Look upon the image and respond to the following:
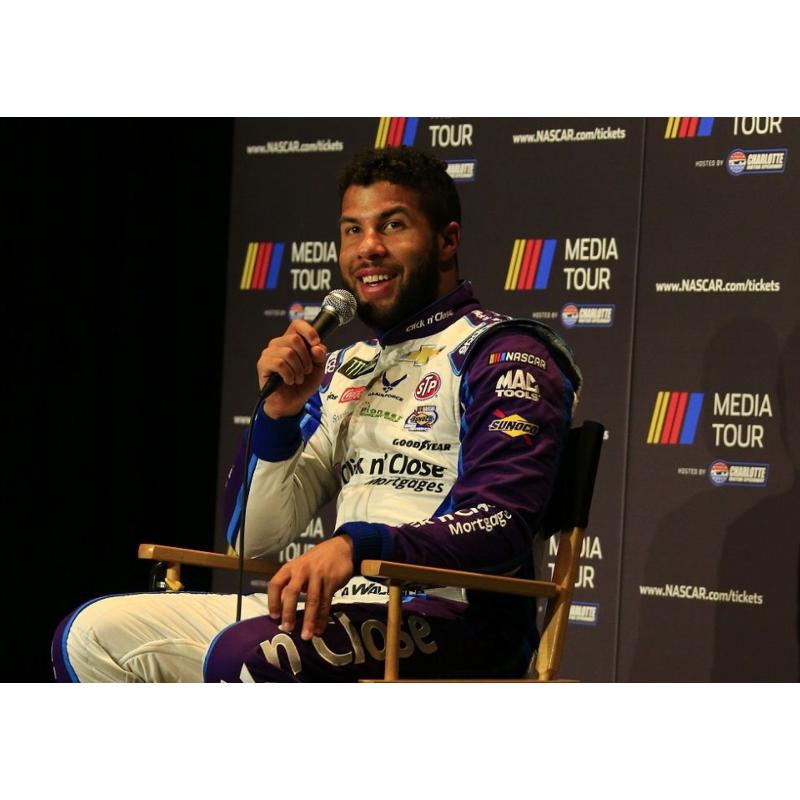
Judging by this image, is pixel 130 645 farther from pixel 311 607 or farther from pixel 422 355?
pixel 422 355

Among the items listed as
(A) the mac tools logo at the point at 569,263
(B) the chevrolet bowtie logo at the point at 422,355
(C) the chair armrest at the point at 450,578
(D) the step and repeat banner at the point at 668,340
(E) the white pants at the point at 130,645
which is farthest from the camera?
(A) the mac tools logo at the point at 569,263

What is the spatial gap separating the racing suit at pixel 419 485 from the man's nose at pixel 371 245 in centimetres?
17

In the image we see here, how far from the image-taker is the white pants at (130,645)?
2201 millimetres

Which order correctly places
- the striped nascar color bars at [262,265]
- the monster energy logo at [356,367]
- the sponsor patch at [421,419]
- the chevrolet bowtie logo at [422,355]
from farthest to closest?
the striped nascar color bars at [262,265], the monster energy logo at [356,367], the chevrolet bowtie logo at [422,355], the sponsor patch at [421,419]

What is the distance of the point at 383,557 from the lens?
2023 millimetres

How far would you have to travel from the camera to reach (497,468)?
7.25 feet

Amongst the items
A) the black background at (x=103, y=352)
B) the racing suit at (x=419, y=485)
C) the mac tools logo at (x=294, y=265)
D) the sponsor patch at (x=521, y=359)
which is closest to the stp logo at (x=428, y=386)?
the racing suit at (x=419, y=485)

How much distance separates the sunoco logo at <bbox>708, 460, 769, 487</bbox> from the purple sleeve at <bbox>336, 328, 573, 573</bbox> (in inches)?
69.7

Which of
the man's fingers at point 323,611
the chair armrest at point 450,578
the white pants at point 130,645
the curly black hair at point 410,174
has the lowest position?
the white pants at point 130,645

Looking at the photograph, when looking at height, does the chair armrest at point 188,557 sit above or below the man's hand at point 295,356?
below

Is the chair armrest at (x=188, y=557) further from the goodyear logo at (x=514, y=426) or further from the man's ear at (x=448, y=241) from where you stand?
the man's ear at (x=448, y=241)

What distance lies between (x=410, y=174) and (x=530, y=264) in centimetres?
183

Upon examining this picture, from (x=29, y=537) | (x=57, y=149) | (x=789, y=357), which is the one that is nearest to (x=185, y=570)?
(x=29, y=537)

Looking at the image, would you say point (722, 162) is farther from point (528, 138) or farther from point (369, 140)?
point (369, 140)
